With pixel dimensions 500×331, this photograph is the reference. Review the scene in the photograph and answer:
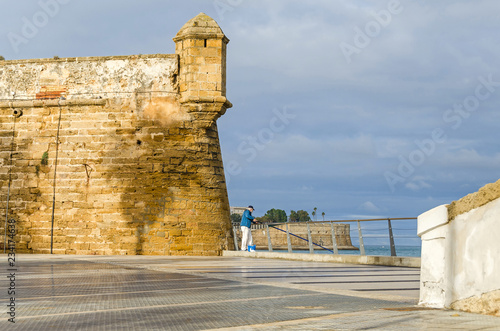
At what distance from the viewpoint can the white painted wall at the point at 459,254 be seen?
538 cm

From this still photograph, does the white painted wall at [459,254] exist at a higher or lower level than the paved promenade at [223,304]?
higher

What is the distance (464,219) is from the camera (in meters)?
5.73

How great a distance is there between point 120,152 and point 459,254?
55.3ft

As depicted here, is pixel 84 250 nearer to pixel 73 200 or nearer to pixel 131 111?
pixel 73 200

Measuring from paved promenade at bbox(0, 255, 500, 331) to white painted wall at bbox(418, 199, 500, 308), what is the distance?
266 millimetres

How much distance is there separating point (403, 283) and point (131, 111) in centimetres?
1442

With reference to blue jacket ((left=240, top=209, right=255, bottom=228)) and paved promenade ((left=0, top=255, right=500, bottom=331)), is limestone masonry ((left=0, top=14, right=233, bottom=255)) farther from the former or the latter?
paved promenade ((left=0, top=255, right=500, bottom=331))

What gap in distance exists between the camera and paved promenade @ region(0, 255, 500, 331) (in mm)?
4906

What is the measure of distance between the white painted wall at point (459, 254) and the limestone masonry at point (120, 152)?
1516cm

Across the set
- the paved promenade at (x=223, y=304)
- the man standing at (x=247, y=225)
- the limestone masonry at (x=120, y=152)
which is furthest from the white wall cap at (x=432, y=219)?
the limestone masonry at (x=120, y=152)

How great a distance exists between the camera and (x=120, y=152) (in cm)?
2133

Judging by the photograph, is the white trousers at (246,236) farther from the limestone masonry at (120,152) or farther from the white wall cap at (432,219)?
the white wall cap at (432,219)

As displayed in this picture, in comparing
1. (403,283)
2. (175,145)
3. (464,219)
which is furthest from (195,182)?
(464,219)

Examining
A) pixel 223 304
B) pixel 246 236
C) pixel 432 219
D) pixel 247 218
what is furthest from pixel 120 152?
pixel 432 219
